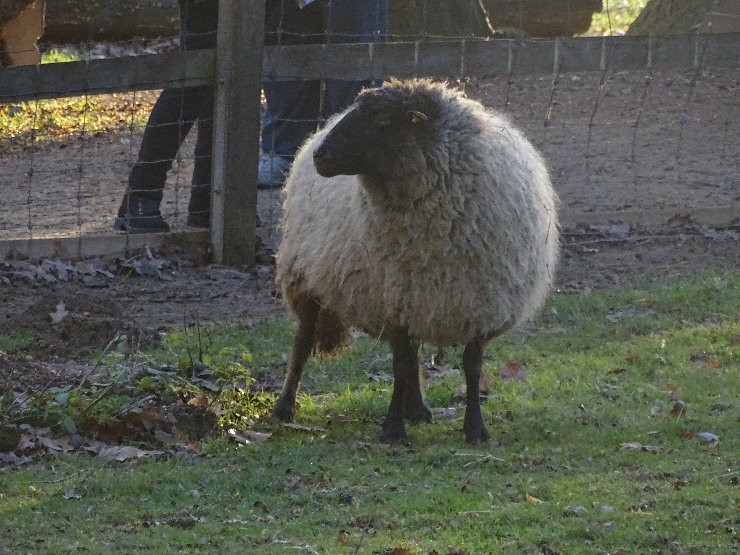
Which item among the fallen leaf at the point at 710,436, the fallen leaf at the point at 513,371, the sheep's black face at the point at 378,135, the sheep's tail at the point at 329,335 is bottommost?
the fallen leaf at the point at 513,371

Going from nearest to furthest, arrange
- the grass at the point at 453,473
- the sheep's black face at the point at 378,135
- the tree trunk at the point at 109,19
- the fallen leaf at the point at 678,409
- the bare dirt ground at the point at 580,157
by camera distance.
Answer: the grass at the point at 453,473, the sheep's black face at the point at 378,135, the fallen leaf at the point at 678,409, the bare dirt ground at the point at 580,157, the tree trunk at the point at 109,19

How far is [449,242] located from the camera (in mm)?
5699

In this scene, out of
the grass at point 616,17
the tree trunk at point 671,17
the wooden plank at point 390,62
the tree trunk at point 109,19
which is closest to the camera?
the wooden plank at point 390,62

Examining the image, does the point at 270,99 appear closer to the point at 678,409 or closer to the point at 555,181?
the point at 555,181

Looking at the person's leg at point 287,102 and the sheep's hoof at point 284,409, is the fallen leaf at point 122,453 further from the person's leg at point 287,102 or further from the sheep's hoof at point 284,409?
the person's leg at point 287,102

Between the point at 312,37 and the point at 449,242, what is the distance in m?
3.87

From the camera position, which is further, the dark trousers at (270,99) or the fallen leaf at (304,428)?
the dark trousers at (270,99)

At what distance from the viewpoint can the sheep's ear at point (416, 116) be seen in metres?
5.66

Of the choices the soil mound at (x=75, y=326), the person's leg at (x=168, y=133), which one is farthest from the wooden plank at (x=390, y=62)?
the soil mound at (x=75, y=326)

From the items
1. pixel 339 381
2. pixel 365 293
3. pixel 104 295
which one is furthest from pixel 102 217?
pixel 365 293

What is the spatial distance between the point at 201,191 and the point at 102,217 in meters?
0.79

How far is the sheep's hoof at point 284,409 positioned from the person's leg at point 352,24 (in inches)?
129

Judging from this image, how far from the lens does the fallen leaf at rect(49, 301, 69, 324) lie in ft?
22.7

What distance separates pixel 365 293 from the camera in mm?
5879
